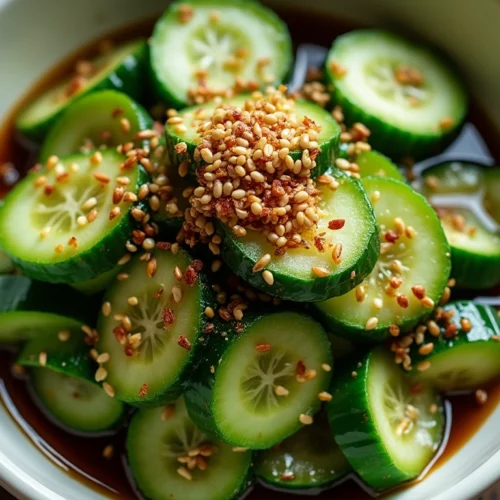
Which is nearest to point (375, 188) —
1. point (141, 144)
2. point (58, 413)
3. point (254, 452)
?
point (141, 144)

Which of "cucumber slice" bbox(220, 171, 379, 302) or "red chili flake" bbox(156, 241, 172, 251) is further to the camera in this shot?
"red chili flake" bbox(156, 241, 172, 251)

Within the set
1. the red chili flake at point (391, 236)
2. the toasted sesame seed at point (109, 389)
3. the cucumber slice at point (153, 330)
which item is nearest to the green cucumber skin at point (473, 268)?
the red chili flake at point (391, 236)

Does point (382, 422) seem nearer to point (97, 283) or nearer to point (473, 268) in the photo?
point (473, 268)

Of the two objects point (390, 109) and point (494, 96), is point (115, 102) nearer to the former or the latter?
point (390, 109)

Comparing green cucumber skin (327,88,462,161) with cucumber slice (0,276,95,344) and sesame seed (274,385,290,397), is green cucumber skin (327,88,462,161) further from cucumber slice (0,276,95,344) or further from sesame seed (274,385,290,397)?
cucumber slice (0,276,95,344)

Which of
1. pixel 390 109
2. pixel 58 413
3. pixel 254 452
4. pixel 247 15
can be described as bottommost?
pixel 254 452

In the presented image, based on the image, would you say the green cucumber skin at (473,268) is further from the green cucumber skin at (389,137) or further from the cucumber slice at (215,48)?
the cucumber slice at (215,48)

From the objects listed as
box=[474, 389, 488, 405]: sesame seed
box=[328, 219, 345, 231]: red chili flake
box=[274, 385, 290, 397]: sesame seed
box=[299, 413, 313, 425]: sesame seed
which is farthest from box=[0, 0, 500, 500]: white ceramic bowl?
box=[328, 219, 345, 231]: red chili flake
